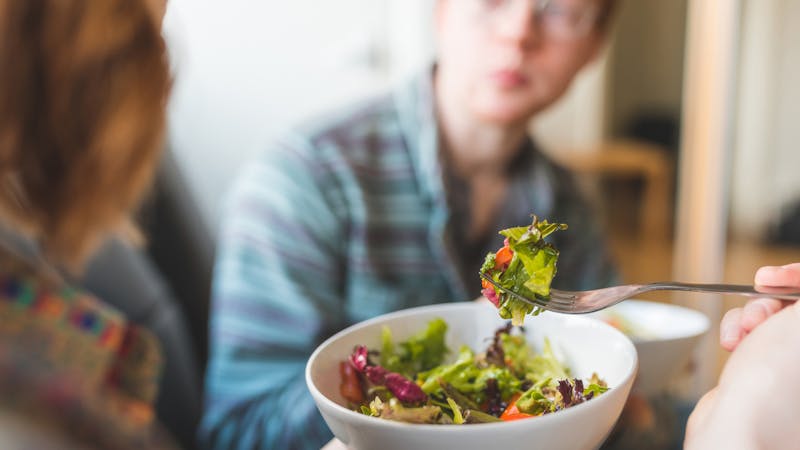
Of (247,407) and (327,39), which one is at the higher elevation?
(327,39)

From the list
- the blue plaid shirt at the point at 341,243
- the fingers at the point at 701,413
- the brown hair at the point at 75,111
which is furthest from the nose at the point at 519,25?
the fingers at the point at 701,413

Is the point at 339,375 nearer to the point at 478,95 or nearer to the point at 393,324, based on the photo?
the point at 393,324

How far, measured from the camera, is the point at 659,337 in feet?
2.00

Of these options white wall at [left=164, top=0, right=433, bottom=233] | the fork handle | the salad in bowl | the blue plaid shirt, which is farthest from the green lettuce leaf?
white wall at [left=164, top=0, right=433, bottom=233]

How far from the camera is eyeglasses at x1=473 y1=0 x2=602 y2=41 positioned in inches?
31.3

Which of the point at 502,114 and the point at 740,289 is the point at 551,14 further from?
the point at 740,289

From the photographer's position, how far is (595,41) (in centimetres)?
96

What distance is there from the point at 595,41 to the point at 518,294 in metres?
0.64

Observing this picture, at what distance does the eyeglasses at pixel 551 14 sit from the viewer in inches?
31.3

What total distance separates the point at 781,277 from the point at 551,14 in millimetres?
480

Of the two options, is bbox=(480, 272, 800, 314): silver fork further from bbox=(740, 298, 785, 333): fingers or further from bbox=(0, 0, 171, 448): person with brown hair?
bbox=(0, 0, 171, 448): person with brown hair

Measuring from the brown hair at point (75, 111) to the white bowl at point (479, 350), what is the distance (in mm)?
260

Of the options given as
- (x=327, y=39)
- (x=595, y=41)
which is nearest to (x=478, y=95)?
(x=595, y=41)

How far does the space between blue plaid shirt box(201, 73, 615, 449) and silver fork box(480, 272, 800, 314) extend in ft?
1.38
